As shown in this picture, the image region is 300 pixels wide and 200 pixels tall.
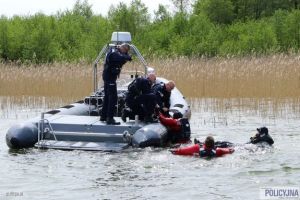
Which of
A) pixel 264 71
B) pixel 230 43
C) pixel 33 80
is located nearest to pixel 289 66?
pixel 264 71

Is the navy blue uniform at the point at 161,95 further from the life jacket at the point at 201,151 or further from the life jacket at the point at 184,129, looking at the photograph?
the life jacket at the point at 201,151

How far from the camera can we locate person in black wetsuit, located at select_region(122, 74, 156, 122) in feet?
45.5

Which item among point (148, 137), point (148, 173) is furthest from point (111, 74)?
point (148, 173)

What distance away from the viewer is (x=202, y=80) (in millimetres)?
21562

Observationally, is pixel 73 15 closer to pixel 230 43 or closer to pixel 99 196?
pixel 230 43

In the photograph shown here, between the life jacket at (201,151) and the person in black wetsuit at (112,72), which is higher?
the person in black wetsuit at (112,72)

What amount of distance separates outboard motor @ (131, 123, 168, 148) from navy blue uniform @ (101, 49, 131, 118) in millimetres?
879

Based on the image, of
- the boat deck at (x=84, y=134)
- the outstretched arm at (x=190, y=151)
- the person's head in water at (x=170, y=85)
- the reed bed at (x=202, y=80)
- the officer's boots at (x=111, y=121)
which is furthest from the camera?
the reed bed at (x=202, y=80)

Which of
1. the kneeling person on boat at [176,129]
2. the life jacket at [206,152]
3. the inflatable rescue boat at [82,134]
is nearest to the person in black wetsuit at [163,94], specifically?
the kneeling person on boat at [176,129]

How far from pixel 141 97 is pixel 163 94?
1258 mm

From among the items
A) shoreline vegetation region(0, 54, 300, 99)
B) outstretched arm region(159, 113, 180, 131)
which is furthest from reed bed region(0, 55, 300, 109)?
outstretched arm region(159, 113, 180, 131)

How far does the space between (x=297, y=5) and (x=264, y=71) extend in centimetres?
3248

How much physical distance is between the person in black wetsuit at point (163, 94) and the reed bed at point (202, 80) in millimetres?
4934

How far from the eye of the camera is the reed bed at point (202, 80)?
66.8ft
